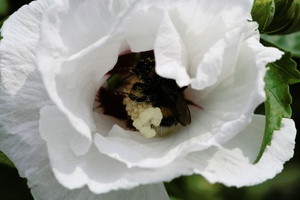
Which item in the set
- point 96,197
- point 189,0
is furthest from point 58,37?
point 96,197

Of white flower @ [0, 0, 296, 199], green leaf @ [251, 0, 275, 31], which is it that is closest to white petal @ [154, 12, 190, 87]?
white flower @ [0, 0, 296, 199]

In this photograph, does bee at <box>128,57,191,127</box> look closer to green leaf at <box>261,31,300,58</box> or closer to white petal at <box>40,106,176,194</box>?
white petal at <box>40,106,176,194</box>

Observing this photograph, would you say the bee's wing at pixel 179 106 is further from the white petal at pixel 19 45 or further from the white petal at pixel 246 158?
the white petal at pixel 19 45

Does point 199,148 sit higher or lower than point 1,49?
lower

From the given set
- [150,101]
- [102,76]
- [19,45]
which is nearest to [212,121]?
[150,101]

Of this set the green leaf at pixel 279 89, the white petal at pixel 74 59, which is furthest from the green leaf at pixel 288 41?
the white petal at pixel 74 59

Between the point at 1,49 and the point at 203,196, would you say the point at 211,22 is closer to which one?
the point at 1,49

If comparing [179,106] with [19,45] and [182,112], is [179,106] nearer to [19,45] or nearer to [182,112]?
[182,112]
